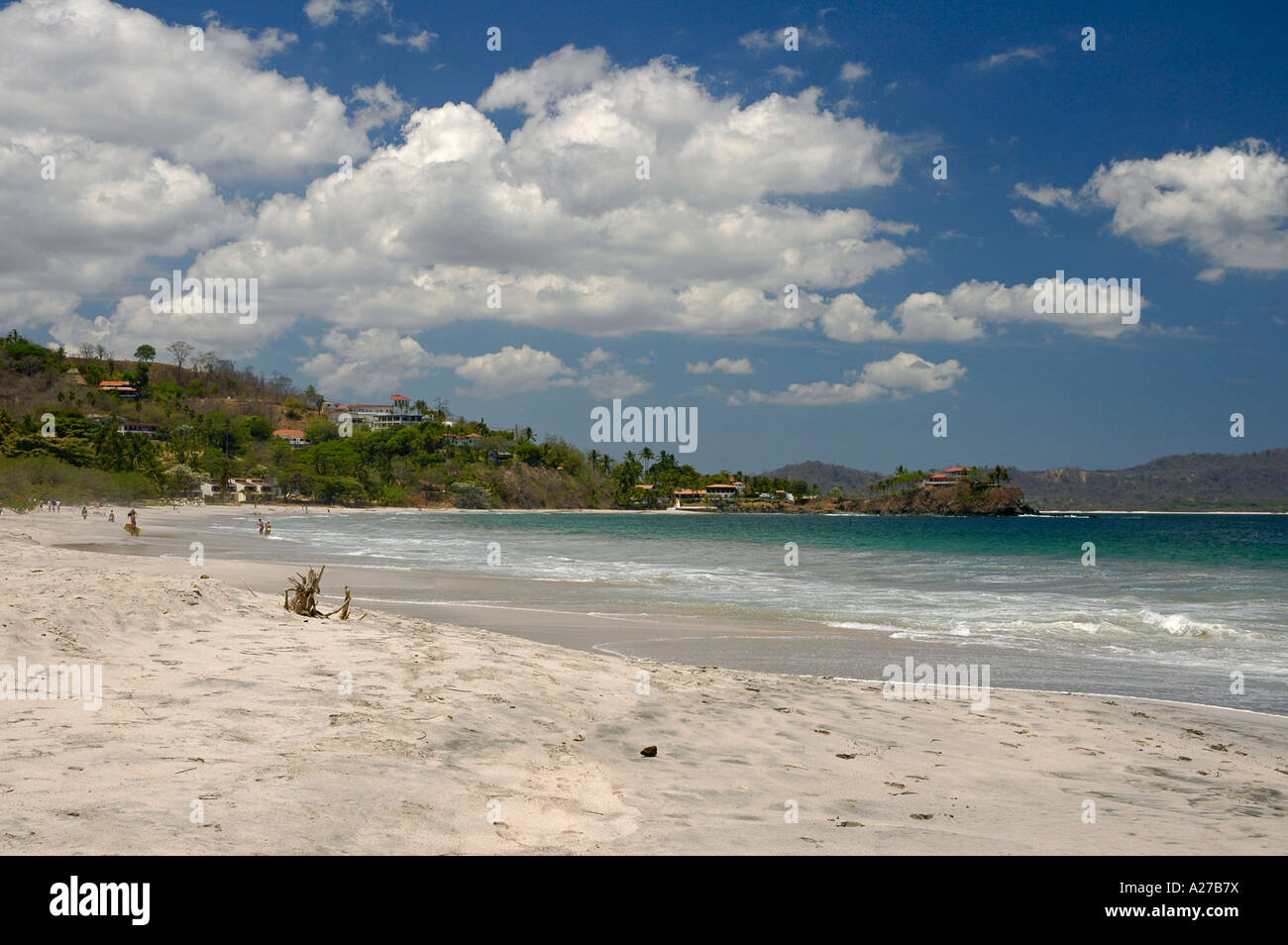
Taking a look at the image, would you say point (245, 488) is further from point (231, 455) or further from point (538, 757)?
point (538, 757)

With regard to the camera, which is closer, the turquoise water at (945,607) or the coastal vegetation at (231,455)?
the turquoise water at (945,607)

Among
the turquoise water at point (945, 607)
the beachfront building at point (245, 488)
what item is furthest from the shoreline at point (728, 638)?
the beachfront building at point (245, 488)

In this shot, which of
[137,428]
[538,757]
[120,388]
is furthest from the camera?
[120,388]

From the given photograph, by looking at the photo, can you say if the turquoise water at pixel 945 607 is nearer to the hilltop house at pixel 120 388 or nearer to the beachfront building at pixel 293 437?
the beachfront building at pixel 293 437

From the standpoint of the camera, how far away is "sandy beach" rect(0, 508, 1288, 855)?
4176 mm

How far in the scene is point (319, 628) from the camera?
9.87m

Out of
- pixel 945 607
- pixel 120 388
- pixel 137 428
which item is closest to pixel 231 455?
pixel 137 428

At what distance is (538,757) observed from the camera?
5.79m

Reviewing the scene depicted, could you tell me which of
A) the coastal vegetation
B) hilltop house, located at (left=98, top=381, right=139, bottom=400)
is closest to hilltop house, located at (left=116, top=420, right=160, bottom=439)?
the coastal vegetation

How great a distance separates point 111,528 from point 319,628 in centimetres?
4020

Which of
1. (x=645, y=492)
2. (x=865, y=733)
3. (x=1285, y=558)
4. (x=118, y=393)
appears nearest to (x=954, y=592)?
(x=865, y=733)

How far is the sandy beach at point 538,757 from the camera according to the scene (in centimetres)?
418

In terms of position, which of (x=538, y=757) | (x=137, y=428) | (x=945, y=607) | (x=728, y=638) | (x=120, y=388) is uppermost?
(x=120, y=388)

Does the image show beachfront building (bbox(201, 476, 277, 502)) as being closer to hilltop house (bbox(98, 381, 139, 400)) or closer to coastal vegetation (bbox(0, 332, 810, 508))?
coastal vegetation (bbox(0, 332, 810, 508))
